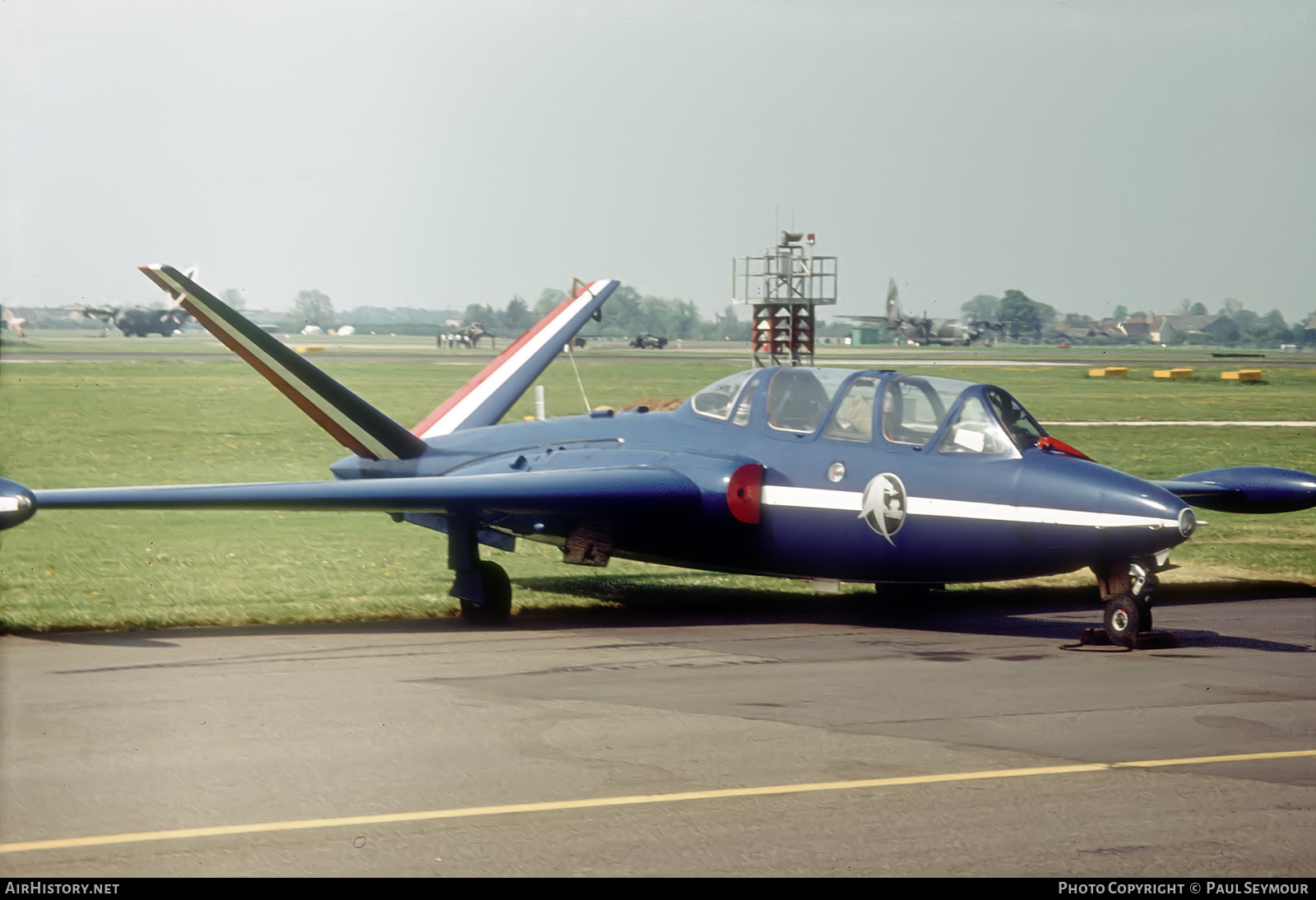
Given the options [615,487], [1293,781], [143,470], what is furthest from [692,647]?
[143,470]

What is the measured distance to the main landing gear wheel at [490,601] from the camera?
559 inches

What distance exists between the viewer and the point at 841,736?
29.5ft

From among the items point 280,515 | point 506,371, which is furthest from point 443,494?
point 280,515

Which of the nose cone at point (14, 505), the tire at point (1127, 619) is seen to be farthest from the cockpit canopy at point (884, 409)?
the nose cone at point (14, 505)

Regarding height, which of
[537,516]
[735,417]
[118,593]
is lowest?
[118,593]

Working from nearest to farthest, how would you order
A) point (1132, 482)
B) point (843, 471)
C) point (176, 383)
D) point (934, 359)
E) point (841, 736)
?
point (841, 736) → point (1132, 482) → point (843, 471) → point (176, 383) → point (934, 359)

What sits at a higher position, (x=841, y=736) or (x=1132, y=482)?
(x=1132, y=482)

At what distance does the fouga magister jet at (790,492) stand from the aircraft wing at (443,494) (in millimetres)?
19

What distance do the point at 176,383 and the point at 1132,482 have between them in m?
48.0

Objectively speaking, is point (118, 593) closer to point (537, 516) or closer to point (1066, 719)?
point (537, 516)

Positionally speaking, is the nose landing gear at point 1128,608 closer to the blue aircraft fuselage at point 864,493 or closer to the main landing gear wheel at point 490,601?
the blue aircraft fuselage at point 864,493

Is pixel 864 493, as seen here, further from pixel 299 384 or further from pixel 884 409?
pixel 299 384

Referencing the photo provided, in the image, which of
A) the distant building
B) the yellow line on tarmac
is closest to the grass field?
the yellow line on tarmac

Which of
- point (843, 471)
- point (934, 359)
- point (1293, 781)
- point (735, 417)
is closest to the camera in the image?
point (1293, 781)
